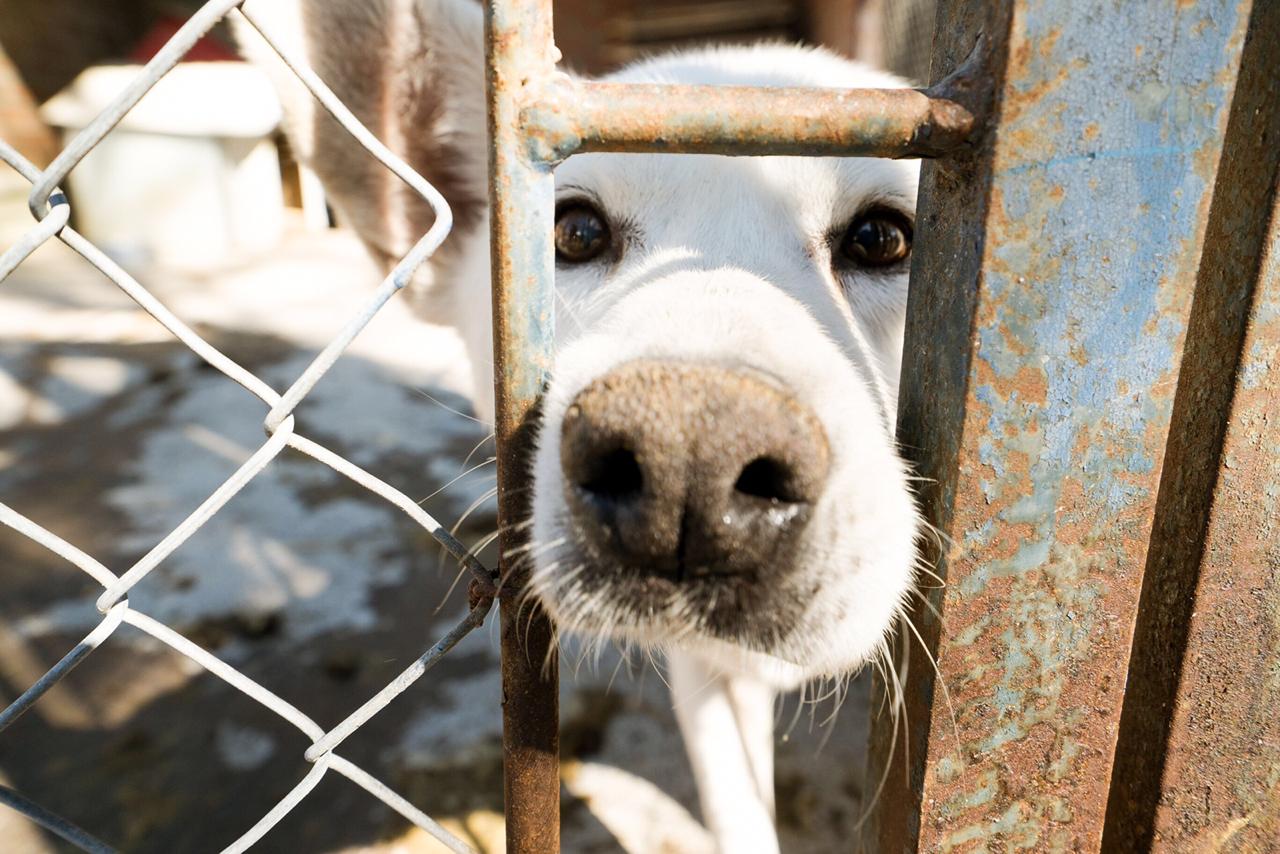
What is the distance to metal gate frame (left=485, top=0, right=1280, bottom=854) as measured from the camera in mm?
709

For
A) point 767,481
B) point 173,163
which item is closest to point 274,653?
point 767,481

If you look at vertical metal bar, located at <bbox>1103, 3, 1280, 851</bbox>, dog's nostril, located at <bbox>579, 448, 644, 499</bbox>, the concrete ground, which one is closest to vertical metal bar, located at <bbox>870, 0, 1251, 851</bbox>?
vertical metal bar, located at <bbox>1103, 3, 1280, 851</bbox>

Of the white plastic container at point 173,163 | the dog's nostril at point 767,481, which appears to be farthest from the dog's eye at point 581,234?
Answer: the white plastic container at point 173,163

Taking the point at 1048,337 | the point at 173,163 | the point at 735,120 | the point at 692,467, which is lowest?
the point at 173,163

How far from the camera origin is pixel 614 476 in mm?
857

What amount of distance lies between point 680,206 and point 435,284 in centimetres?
111

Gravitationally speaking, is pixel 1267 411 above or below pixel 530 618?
above

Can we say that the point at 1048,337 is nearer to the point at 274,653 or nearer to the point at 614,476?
the point at 614,476

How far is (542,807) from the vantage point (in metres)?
1.05

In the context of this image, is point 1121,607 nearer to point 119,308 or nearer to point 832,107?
point 832,107

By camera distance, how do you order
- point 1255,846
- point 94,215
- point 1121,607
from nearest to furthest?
point 1121,607, point 1255,846, point 94,215

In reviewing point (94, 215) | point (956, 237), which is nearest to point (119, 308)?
point (94, 215)

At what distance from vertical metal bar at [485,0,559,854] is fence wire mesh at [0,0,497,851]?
7 centimetres

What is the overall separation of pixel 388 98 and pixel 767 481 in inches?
54.4
